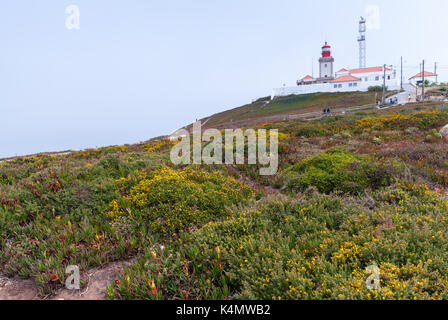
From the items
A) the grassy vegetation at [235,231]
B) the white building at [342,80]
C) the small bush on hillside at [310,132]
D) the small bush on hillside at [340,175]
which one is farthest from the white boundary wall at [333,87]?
the small bush on hillside at [340,175]

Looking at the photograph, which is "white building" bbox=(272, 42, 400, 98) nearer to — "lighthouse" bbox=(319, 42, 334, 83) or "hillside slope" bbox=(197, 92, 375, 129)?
"lighthouse" bbox=(319, 42, 334, 83)

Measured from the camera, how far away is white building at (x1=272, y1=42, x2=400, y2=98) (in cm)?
8431

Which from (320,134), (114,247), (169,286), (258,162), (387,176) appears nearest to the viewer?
(169,286)

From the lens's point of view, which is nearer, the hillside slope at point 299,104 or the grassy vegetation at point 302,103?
the hillside slope at point 299,104

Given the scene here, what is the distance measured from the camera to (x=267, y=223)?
5.05 m

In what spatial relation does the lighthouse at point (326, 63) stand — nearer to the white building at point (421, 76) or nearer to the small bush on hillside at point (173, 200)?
the white building at point (421, 76)

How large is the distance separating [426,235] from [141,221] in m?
5.20

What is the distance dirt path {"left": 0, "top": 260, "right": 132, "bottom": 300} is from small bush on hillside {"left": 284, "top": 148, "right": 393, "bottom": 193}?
18.3 ft

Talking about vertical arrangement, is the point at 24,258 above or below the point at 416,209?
below

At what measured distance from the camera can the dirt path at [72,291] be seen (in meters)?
3.85

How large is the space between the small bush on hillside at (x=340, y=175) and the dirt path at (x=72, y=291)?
18.3 ft

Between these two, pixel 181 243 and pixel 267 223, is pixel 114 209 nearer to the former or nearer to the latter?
pixel 181 243
